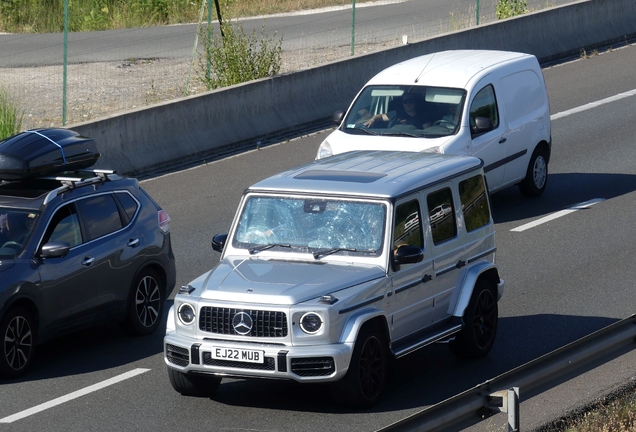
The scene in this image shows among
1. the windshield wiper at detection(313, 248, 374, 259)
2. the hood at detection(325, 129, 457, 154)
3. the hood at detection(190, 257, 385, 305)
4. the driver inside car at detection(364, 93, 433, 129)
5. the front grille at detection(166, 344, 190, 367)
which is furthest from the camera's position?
the driver inside car at detection(364, 93, 433, 129)

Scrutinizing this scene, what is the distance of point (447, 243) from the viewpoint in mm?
9508

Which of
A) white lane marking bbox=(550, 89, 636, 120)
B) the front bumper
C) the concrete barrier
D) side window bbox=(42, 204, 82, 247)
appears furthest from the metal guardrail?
white lane marking bbox=(550, 89, 636, 120)

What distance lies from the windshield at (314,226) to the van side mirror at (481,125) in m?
5.84

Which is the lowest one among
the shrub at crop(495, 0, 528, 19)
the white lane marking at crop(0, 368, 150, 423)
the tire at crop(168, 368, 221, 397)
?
the white lane marking at crop(0, 368, 150, 423)

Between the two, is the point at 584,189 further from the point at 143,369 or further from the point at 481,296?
the point at 143,369

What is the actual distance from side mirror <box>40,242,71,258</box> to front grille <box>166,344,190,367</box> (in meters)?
1.67

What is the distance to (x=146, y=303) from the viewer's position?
11.0 metres

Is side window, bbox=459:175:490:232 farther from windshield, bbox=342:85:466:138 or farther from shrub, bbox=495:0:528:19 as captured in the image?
shrub, bbox=495:0:528:19

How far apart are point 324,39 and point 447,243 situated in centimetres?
1910

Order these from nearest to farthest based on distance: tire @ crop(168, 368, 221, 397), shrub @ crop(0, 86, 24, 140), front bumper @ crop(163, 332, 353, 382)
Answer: front bumper @ crop(163, 332, 353, 382), tire @ crop(168, 368, 221, 397), shrub @ crop(0, 86, 24, 140)

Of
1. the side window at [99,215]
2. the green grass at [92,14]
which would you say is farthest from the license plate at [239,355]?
the green grass at [92,14]

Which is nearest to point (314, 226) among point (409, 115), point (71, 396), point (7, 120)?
point (71, 396)

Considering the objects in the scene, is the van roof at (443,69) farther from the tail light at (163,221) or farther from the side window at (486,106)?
the tail light at (163,221)

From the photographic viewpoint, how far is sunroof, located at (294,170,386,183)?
9.32 meters
